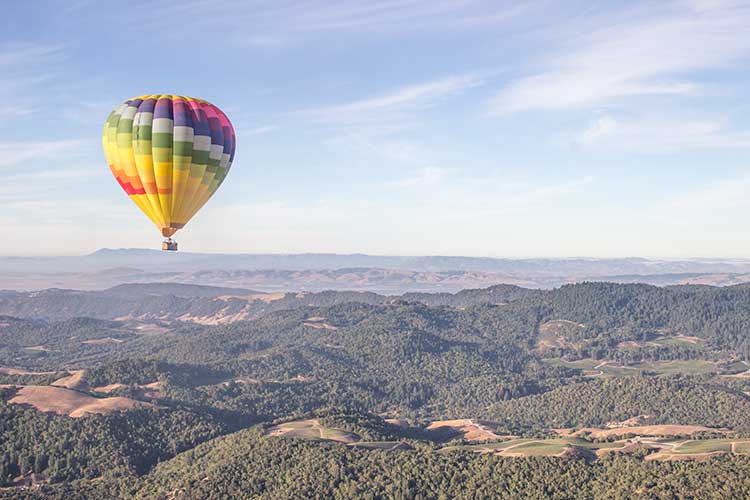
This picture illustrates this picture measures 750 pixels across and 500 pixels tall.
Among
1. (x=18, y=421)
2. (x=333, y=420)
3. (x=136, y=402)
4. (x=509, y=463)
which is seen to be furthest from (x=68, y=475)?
(x=509, y=463)

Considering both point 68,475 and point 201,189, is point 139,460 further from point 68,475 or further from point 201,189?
point 201,189

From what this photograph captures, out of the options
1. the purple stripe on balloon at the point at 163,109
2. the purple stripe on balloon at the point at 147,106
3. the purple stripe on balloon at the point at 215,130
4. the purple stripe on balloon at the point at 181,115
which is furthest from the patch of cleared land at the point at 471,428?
the purple stripe on balloon at the point at 147,106

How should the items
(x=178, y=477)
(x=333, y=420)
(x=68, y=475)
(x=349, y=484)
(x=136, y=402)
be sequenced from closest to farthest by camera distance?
(x=349, y=484) < (x=178, y=477) < (x=68, y=475) < (x=333, y=420) < (x=136, y=402)

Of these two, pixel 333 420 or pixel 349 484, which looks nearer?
pixel 349 484

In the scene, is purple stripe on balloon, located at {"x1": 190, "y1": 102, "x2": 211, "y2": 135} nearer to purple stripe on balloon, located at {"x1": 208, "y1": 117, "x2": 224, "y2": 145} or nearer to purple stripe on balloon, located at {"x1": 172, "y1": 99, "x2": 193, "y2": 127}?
purple stripe on balloon, located at {"x1": 172, "y1": 99, "x2": 193, "y2": 127}

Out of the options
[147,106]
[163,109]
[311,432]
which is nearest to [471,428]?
[311,432]

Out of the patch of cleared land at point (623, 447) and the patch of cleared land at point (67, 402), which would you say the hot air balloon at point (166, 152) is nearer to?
the patch of cleared land at point (623, 447)
